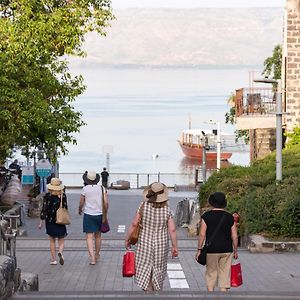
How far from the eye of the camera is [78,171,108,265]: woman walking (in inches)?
678

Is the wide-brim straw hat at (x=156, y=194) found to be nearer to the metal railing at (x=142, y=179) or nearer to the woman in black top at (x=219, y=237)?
the woman in black top at (x=219, y=237)

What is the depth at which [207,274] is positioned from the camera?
512 inches

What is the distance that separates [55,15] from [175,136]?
5093 inches

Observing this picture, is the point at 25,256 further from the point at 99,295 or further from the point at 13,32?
the point at 13,32

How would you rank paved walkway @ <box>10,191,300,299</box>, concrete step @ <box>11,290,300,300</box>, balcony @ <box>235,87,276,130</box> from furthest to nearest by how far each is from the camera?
1. balcony @ <box>235,87,276,130</box>
2. paved walkway @ <box>10,191,300,299</box>
3. concrete step @ <box>11,290,300,300</box>

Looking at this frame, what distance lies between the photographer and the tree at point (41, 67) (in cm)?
3047

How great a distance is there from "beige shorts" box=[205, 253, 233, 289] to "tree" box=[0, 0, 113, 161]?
701 inches

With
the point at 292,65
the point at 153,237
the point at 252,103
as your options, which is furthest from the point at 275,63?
the point at 153,237

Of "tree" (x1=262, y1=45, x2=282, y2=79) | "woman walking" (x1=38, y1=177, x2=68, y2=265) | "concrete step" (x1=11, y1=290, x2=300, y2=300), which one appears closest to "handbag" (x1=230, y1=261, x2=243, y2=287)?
"concrete step" (x1=11, y1=290, x2=300, y2=300)

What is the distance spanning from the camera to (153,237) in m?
12.9

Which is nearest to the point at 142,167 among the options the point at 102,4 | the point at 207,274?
the point at 102,4

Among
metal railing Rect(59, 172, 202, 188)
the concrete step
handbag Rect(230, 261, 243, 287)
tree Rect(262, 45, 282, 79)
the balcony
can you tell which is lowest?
metal railing Rect(59, 172, 202, 188)

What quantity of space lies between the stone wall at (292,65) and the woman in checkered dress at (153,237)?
94.1 feet

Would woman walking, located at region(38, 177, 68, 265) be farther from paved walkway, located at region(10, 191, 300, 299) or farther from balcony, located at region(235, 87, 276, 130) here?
balcony, located at region(235, 87, 276, 130)
